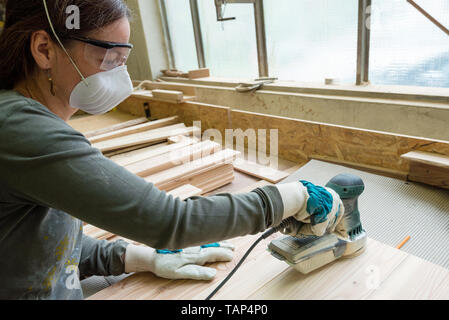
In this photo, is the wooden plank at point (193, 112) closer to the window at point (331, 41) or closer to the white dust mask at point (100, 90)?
the window at point (331, 41)

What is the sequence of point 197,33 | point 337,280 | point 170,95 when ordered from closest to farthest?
point 337,280 → point 170,95 → point 197,33

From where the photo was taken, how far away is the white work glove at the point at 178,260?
1.25m

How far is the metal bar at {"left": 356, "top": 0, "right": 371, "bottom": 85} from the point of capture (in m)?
2.50

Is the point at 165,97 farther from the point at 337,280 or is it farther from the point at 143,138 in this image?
the point at 337,280

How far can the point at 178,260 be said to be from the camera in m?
1.29

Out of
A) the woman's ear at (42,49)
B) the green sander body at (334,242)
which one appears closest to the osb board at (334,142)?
the green sander body at (334,242)

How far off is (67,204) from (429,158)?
1742 millimetres

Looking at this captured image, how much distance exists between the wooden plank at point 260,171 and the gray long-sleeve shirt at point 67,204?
1224 mm

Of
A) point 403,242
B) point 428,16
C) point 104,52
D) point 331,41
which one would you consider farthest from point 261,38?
point 104,52

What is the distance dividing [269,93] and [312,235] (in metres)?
2.11

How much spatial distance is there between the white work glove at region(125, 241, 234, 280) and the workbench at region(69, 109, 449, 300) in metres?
0.03

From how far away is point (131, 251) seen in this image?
1.38 metres
